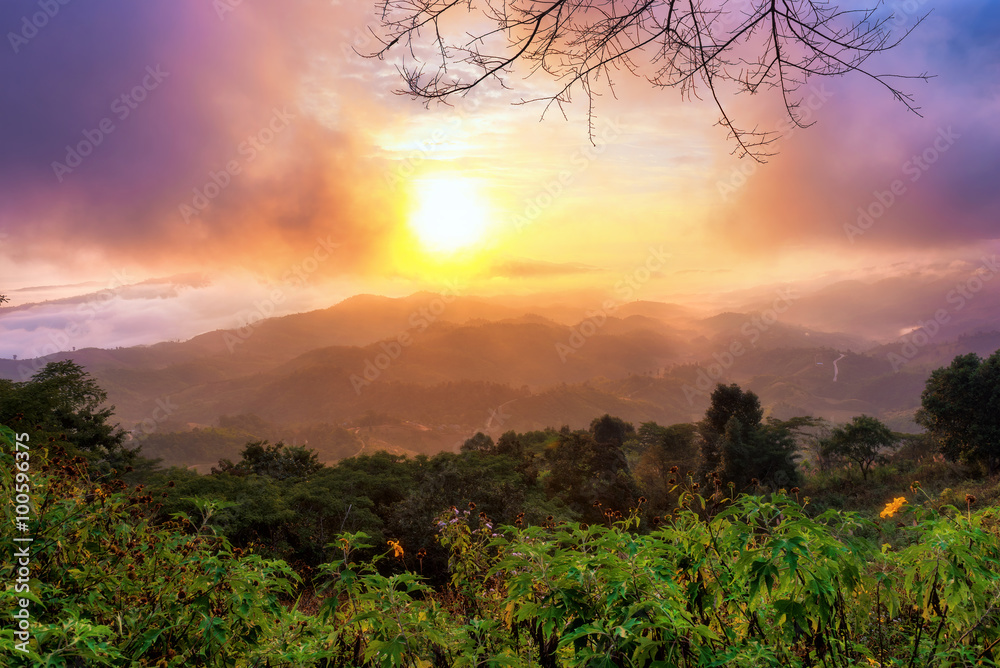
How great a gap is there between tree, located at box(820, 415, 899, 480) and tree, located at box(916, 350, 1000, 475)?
10.5ft

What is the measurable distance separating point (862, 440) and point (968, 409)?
586 centimetres

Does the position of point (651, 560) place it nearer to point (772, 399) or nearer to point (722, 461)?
point (722, 461)

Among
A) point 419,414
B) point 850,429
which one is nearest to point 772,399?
point 419,414

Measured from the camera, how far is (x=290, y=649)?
2.44 meters

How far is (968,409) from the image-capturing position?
21.5 metres

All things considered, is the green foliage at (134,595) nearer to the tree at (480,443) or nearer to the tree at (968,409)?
the tree at (480,443)

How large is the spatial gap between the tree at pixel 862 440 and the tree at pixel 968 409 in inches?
126

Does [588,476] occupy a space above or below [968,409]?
below

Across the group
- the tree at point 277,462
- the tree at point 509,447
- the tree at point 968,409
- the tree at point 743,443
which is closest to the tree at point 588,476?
the tree at point 509,447

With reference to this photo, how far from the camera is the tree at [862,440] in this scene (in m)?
26.7

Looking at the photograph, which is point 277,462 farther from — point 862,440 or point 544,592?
point 862,440

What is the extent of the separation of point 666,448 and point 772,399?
6791 inches

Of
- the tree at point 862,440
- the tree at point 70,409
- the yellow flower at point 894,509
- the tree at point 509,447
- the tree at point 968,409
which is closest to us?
the yellow flower at point 894,509

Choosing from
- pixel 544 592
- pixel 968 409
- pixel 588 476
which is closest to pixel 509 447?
pixel 588 476
